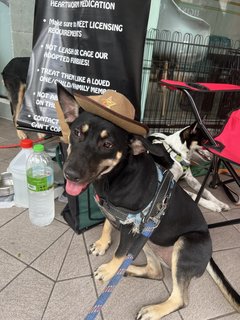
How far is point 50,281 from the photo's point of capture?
1.73m

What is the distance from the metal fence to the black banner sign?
1308 millimetres

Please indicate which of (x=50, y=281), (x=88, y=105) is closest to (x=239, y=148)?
(x=88, y=105)

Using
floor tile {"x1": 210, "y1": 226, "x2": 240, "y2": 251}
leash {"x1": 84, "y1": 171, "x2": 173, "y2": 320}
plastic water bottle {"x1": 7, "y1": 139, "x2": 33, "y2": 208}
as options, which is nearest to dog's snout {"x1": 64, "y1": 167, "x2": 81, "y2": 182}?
leash {"x1": 84, "y1": 171, "x2": 173, "y2": 320}

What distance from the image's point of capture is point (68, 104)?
1520mm

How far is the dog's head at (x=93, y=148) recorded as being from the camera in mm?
1333

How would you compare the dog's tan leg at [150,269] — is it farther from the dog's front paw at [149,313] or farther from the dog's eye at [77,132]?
the dog's eye at [77,132]

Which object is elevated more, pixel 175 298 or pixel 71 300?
pixel 175 298

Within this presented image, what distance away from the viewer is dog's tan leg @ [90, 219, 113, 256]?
1984 mm

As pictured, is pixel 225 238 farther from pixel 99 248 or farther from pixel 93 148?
pixel 93 148

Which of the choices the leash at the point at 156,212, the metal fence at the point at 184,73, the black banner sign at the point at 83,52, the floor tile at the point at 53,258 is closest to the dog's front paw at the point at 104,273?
the floor tile at the point at 53,258

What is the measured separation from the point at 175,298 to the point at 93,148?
97 centimetres

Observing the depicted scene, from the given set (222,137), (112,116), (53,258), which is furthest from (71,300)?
(222,137)

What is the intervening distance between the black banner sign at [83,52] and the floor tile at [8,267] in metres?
1.14

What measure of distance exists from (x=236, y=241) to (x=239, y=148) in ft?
2.63
